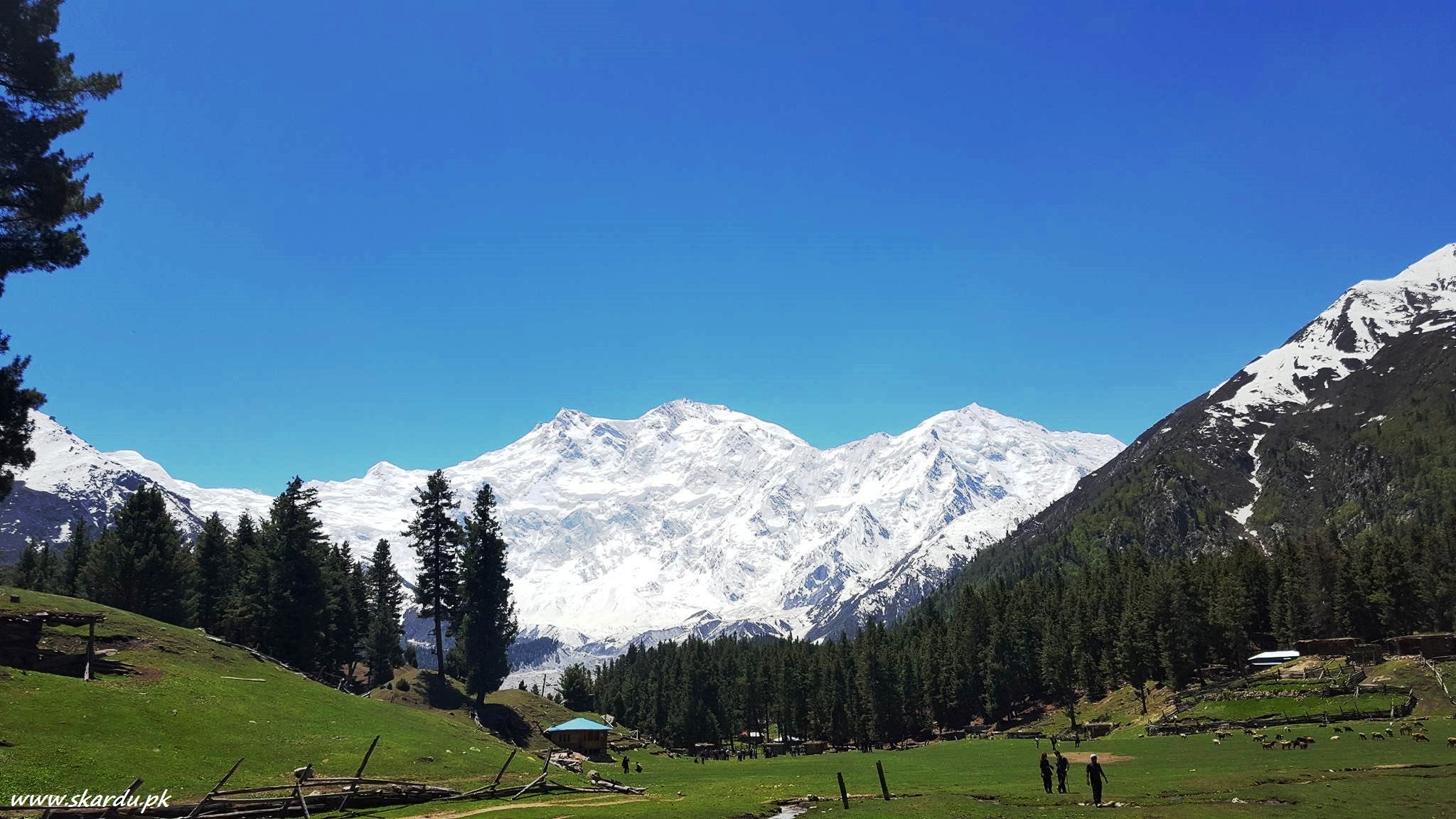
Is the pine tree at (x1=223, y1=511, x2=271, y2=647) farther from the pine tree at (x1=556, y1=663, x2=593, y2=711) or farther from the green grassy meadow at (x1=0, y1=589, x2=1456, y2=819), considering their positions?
the pine tree at (x1=556, y1=663, x2=593, y2=711)

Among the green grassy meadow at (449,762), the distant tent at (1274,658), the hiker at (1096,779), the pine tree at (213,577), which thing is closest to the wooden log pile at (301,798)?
the green grassy meadow at (449,762)

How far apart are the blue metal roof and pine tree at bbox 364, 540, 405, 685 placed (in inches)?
1257

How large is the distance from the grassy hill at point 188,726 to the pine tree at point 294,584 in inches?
696

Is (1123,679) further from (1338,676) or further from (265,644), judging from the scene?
(265,644)

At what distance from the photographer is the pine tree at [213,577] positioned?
9456 cm

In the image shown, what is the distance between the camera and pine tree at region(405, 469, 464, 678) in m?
101

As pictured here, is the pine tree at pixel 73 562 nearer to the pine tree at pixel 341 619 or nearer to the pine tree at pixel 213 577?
the pine tree at pixel 213 577

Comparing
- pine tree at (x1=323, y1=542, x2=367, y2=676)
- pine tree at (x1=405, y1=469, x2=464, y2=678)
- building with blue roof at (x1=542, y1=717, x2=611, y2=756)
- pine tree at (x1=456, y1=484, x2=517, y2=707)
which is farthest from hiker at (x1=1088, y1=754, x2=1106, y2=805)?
pine tree at (x1=323, y1=542, x2=367, y2=676)

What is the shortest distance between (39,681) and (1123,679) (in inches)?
5480

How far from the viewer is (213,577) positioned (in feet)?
Answer: 318

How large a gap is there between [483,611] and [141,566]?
35394 millimetres

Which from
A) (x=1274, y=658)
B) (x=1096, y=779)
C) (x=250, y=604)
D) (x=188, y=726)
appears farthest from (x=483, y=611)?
(x=1274, y=658)

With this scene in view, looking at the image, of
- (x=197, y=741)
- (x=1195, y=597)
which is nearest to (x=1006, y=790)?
(x=197, y=741)

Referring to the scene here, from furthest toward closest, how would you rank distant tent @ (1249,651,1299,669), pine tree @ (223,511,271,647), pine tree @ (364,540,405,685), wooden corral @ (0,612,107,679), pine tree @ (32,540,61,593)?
pine tree @ (32,540,61,593) < pine tree @ (364,540,405,685) < distant tent @ (1249,651,1299,669) < pine tree @ (223,511,271,647) < wooden corral @ (0,612,107,679)
